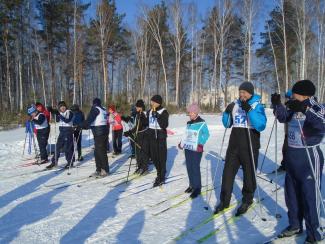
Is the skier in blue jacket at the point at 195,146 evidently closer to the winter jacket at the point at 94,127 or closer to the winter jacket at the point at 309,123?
the winter jacket at the point at 309,123

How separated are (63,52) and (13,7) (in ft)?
26.7

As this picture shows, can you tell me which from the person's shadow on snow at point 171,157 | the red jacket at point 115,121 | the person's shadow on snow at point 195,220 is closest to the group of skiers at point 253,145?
the person's shadow on snow at point 195,220

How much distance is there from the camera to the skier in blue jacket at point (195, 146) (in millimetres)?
6172

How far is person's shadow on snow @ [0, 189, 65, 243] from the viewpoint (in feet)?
Answer: 15.9

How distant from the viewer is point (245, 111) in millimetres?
4957

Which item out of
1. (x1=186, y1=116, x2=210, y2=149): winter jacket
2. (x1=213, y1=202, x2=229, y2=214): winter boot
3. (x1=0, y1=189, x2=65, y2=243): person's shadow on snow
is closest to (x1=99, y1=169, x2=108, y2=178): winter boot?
(x1=0, y1=189, x2=65, y2=243): person's shadow on snow

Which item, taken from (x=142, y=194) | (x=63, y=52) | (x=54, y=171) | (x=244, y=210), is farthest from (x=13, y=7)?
(x=244, y=210)

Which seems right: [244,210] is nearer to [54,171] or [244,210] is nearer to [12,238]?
[12,238]

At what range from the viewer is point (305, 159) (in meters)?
4.04

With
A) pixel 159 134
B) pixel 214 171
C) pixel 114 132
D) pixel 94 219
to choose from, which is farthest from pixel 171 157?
pixel 94 219

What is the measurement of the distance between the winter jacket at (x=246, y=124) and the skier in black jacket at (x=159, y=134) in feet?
6.83

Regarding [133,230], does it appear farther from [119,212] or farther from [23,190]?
[23,190]

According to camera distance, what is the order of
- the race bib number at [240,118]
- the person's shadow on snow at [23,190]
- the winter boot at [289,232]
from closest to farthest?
the winter boot at [289,232]
the race bib number at [240,118]
the person's shadow on snow at [23,190]

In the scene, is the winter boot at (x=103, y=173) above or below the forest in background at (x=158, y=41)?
below
